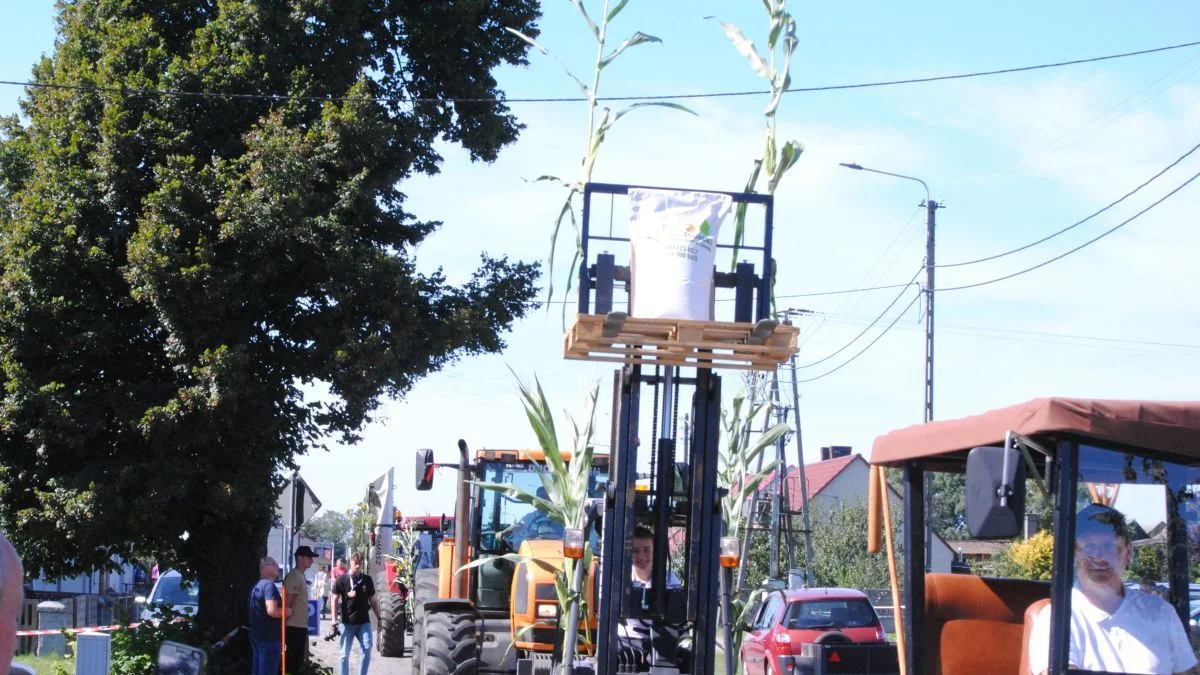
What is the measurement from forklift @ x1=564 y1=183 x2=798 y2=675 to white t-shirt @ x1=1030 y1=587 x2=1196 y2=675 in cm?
268

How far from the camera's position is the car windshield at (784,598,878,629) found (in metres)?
19.1

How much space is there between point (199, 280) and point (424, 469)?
4859 mm

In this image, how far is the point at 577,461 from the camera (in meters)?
9.21

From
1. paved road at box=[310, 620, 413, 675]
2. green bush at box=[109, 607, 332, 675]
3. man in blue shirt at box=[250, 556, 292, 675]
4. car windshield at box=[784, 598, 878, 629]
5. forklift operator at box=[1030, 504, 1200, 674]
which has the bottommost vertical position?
paved road at box=[310, 620, 413, 675]

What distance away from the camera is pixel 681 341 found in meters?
7.21

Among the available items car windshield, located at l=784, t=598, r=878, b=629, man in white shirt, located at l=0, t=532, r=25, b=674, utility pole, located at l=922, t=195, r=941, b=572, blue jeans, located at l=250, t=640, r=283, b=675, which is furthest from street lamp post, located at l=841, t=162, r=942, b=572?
man in white shirt, located at l=0, t=532, r=25, b=674

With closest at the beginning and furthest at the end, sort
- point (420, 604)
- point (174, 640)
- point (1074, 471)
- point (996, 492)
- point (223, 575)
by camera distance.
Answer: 1. point (996, 492)
2. point (1074, 471)
3. point (420, 604)
4. point (174, 640)
5. point (223, 575)

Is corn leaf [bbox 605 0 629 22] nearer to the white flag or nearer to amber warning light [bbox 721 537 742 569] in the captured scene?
amber warning light [bbox 721 537 742 569]

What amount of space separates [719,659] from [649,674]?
13047 mm

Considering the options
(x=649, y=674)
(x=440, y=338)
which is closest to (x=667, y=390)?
(x=649, y=674)

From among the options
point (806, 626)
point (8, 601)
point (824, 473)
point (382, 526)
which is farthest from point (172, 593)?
point (824, 473)

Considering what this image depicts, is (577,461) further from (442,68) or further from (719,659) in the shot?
(719,659)

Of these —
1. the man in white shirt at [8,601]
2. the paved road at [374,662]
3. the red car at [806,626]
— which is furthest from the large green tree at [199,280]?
the man in white shirt at [8,601]

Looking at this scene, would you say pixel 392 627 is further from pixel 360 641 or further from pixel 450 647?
pixel 450 647
